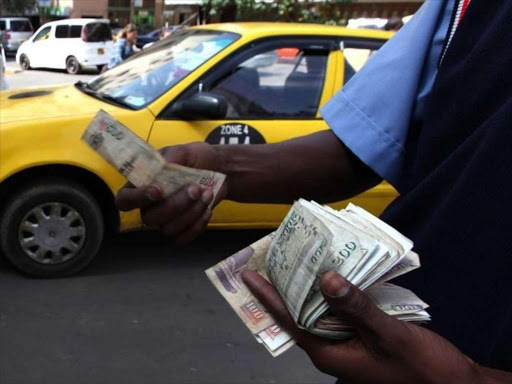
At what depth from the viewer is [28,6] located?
1328 inches

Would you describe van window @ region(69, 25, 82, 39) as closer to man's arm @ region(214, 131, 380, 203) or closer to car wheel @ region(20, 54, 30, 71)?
car wheel @ region(20, 54, 30, 71)

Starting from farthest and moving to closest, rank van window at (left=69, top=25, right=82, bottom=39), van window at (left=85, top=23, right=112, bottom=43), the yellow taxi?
1. van window at (left=69, top=25, right=82, bottom=39)
2. van window at (left=85, top=23, right=112, bottom=43)
3. the yellow taxi

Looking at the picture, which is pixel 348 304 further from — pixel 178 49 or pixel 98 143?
pixel 178 49

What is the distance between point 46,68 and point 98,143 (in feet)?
69.2

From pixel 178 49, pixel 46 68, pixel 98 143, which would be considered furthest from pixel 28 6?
pixel 98 143

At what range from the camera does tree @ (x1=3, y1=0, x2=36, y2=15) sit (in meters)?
32.6

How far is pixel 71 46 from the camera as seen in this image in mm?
19812

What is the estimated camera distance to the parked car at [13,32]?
987 inches

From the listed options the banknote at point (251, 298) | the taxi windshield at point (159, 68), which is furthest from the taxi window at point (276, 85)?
the banknote at point (251, 298)

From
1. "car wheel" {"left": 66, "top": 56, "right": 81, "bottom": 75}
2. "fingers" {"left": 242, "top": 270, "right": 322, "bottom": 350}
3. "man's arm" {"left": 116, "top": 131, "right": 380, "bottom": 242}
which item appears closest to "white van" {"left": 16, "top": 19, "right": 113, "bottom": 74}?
"car wheel" {"left": 66, "top": 56, "right": 81, "bottom": 75}

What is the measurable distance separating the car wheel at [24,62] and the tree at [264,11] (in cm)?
716

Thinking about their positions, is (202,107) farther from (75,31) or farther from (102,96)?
(75,31)

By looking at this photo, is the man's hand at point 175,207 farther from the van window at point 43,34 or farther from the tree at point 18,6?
the tree at point 18,6

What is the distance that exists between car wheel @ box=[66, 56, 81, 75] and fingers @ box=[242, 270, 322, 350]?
65.6ft
